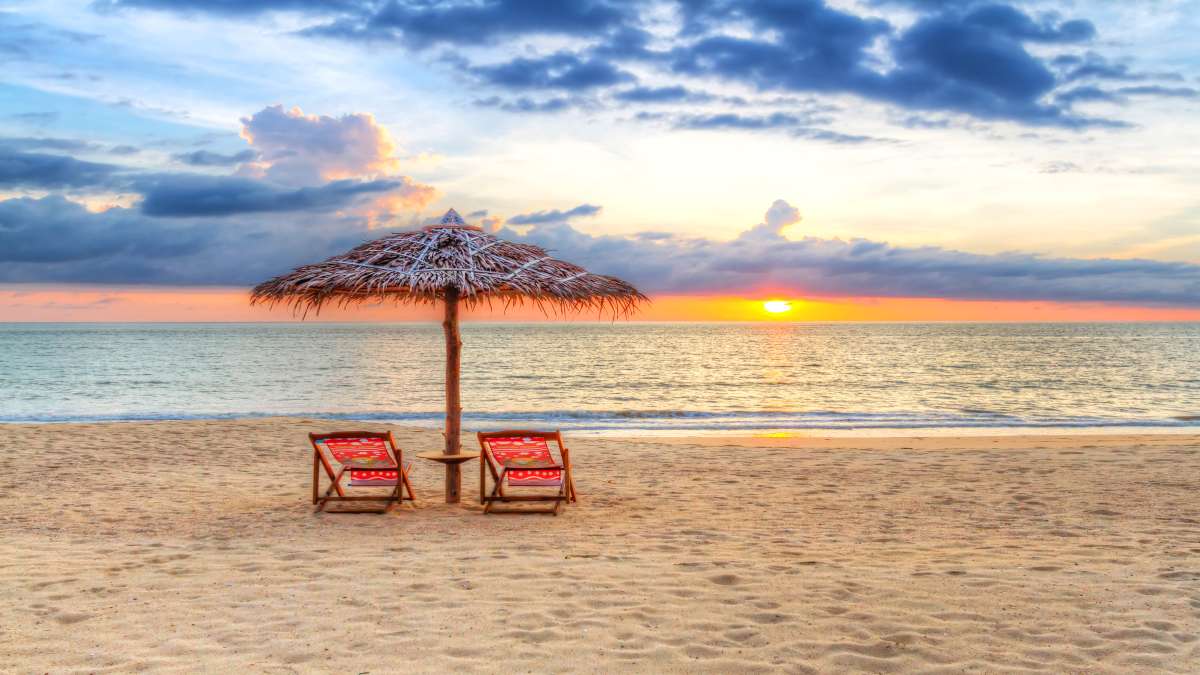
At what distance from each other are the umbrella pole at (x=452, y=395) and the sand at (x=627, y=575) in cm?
25

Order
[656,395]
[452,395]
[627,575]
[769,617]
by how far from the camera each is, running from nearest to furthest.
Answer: [769,617], [627,575], [452,395], [656,395]

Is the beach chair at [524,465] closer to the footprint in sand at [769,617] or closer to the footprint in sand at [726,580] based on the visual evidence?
the footprint in sand at [726,580]

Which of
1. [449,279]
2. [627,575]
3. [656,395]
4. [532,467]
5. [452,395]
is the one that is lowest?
[656,395]

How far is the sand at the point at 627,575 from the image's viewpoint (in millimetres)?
3988

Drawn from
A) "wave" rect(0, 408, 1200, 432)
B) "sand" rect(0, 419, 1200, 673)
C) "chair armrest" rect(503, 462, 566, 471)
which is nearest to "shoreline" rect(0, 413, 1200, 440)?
"wave" rect(0, 408, 1200, 432)

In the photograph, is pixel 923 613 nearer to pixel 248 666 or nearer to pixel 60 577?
pixel 248 666

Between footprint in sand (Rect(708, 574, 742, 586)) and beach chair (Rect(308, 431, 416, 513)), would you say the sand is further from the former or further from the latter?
beach chair (Rect(308, 431, 416, 513))

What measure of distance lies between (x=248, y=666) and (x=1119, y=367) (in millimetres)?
49882

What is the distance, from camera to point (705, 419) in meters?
20.9

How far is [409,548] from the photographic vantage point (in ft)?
20.5

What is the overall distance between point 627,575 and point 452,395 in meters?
3.28

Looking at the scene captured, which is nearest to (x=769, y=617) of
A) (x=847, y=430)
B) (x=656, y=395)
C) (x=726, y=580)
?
(x=726, y=580)

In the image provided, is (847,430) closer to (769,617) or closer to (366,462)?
(366,462)

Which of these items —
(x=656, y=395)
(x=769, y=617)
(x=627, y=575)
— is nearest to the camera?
(x=769, y=617)
